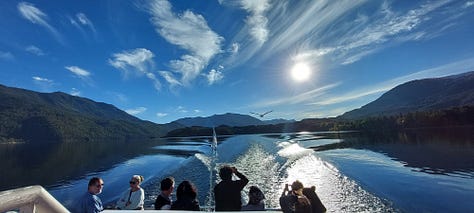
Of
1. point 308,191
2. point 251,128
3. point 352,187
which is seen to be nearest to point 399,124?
point 251,128

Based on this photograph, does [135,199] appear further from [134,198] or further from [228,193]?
[228,193]

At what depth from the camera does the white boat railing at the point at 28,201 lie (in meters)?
1.71

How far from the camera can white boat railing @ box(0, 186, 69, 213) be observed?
171 cm

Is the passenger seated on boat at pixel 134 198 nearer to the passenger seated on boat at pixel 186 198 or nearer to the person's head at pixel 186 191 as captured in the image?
the passenger seated on boat at pixel 186 198

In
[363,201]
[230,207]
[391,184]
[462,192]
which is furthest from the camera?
[391,184]

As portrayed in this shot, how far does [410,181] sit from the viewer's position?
2038 centimetres

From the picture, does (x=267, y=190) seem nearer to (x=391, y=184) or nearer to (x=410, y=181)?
(x=391, y=184)

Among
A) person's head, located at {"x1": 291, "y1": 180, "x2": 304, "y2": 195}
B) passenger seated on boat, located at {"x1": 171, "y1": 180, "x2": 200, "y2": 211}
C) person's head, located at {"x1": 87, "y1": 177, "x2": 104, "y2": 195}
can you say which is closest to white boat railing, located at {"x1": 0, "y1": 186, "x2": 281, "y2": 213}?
person's head, located at {"x1": 87, "y1": 177, "x2": 104, "y2": 195}

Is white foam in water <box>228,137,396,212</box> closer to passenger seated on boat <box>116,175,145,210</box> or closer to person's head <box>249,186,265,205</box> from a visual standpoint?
person's head <box>249,186,265,205</box>

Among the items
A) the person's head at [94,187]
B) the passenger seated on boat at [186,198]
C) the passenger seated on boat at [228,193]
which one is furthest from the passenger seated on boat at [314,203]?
the person's head at [94,187]

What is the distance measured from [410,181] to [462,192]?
12.1 feet

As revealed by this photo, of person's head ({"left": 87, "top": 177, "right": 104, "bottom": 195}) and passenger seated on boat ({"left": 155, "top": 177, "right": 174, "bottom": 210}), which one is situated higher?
person's head ({"left": 87, "top": 177, "right": 104, "bottom": 195})

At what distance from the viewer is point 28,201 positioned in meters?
1.90

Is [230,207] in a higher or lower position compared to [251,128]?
lower
